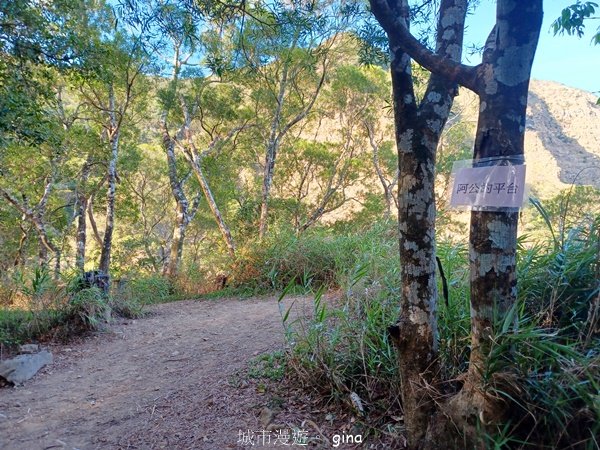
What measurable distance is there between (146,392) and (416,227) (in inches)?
107

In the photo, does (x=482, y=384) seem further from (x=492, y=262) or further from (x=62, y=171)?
(x=62, y=171)

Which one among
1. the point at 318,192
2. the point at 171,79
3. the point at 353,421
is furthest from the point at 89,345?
the point at 318,192

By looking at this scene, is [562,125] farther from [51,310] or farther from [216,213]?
[51,310]

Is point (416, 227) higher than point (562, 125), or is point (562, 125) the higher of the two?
point (562, 125)

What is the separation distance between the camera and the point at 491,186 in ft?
4.78

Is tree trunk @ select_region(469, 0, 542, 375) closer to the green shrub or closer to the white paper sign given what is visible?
the white paper sign

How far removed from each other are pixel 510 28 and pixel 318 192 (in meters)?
13.6

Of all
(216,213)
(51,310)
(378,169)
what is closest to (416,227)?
(51,310)

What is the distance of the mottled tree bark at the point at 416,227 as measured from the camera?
1825 millimetres

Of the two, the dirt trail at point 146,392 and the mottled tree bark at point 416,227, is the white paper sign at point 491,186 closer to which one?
the mottled tree bark at point 416,227

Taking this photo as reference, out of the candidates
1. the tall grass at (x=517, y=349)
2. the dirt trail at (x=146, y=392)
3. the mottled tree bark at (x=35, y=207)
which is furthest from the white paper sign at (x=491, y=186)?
the mottled tree bark at (x=35, y=207)

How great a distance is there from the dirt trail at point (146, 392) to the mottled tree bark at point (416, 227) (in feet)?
3.74

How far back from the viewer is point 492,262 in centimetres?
149

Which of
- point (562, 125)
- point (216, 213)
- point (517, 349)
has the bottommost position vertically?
point (517, 349)
